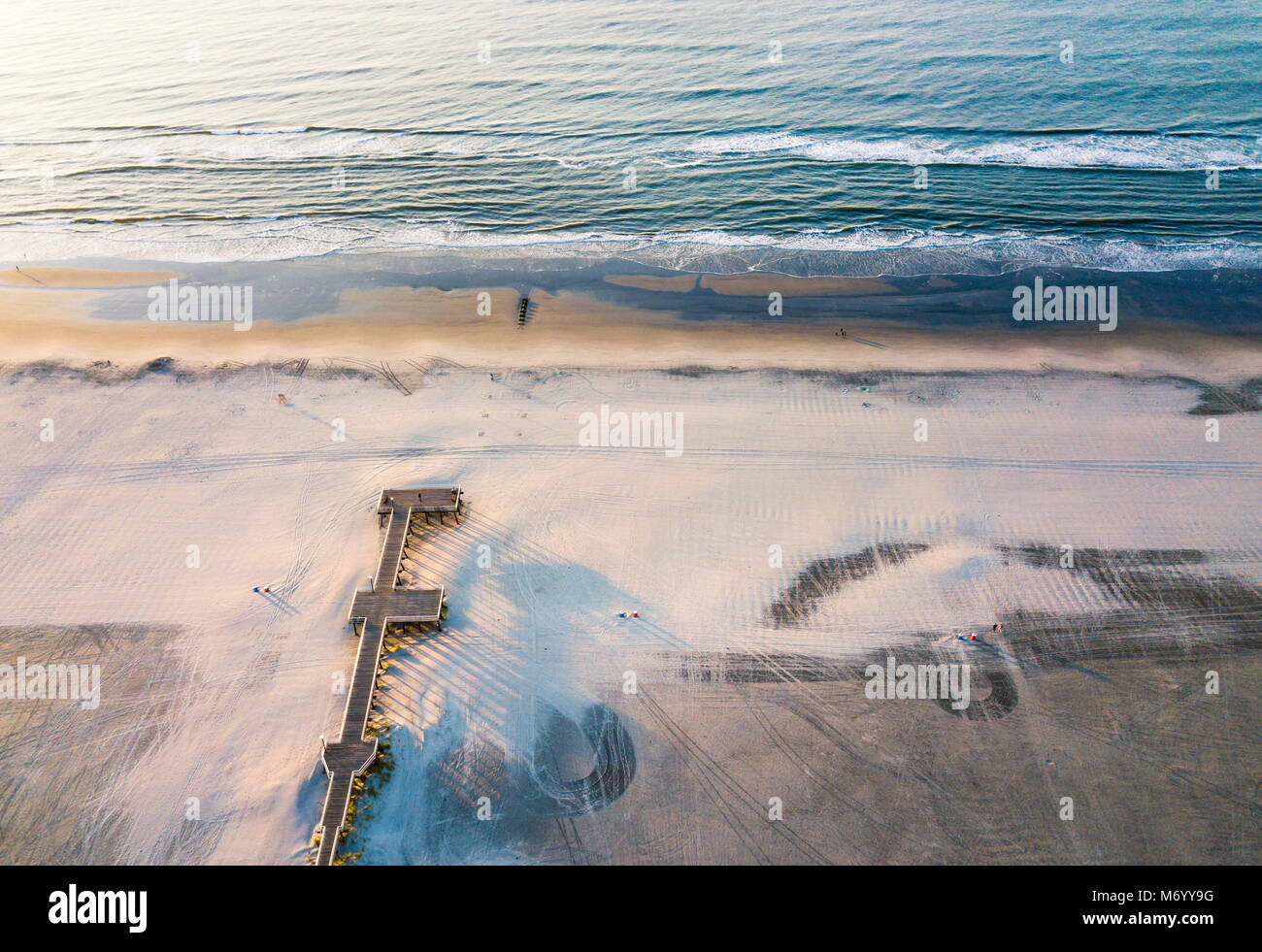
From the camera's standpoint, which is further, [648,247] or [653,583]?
[648,247]

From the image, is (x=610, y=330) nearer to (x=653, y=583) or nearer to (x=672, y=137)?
(x=653, y=583)

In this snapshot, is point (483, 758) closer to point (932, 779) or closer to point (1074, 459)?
point (932, 779)

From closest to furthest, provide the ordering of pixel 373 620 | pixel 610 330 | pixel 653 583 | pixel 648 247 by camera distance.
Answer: pixel 373 620, pixel 653 583, pixel 610 330, pixel 648 247

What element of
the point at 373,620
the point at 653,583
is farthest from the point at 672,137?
the point at 373,620

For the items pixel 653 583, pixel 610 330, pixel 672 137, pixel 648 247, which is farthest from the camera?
pixel 672 137

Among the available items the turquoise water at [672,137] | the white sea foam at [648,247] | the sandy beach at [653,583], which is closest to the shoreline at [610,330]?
the sandy beach at [653,583]

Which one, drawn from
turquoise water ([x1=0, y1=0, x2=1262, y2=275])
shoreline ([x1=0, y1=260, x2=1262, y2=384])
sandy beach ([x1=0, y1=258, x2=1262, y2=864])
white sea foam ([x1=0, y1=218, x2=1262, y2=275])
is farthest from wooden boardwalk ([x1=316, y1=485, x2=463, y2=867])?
turquoise water ([x1=0, y1=0, x2=1262, y2=275])

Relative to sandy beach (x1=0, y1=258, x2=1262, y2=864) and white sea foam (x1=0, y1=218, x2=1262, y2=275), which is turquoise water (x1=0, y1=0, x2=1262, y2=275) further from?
sandy beach (x1=0, y1=258, x2=1262, y2=864)
